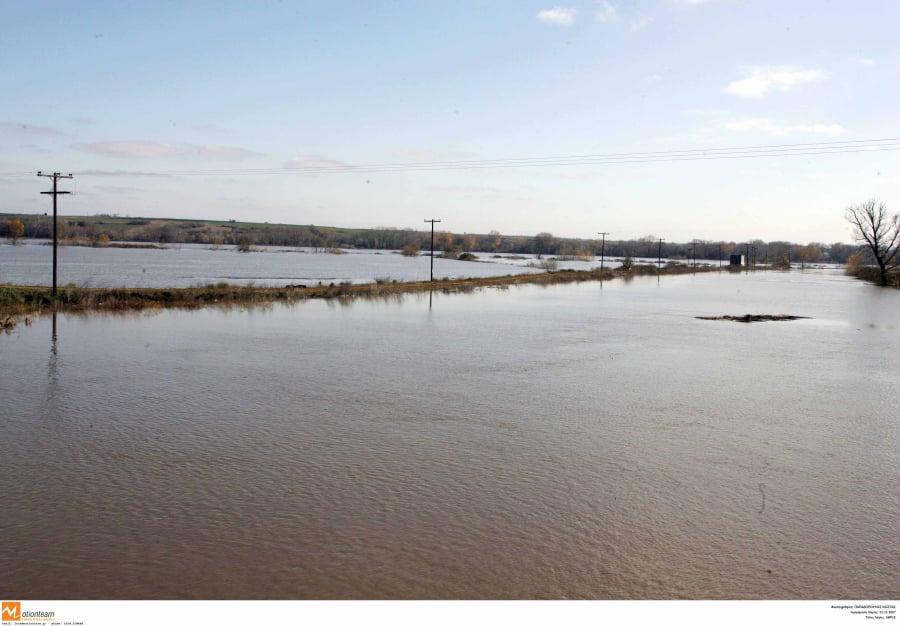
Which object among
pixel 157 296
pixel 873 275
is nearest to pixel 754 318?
pixel 157 296

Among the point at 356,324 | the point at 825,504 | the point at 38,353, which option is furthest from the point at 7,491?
the point at 356,324

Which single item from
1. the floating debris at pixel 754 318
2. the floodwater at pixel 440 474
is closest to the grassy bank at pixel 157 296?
the floodwater at pixel 440 474

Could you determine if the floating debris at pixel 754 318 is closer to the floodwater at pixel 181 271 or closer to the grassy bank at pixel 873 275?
the floodwater at pixel 181 271

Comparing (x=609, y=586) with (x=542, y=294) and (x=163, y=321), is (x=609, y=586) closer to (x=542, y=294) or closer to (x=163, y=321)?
(x=163, y=321)

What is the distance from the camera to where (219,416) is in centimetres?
1001

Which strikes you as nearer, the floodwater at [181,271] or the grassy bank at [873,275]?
the floodwater at [181,271]

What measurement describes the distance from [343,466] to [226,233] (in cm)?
19445
